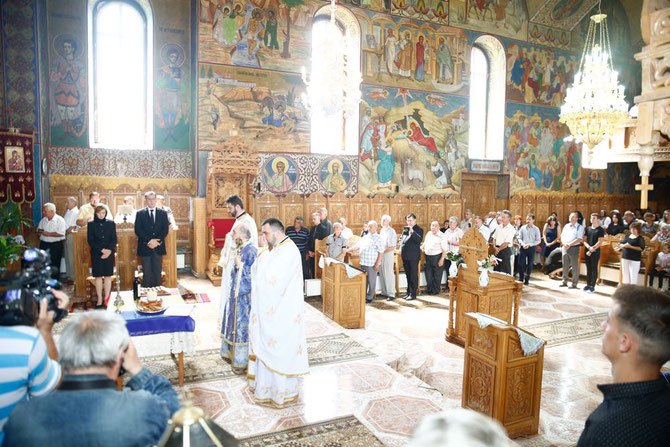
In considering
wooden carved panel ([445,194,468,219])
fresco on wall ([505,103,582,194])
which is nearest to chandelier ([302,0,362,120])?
wooden carved panel ([445,194,468,219])

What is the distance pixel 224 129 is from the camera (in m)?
11.9

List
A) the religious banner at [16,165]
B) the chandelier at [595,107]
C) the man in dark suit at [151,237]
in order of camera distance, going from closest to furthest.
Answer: the man in dark suit at [151,237]
the religious banner at [16,165]
the chandelier at [595,107]

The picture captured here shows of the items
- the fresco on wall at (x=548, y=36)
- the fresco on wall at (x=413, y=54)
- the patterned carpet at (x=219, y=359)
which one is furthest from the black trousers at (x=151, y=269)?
the fresco on wall at (x=548, y=36)

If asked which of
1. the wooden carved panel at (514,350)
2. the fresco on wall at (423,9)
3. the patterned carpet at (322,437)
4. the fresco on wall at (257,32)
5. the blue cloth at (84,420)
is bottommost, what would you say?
the patterned carpet at (322,437)

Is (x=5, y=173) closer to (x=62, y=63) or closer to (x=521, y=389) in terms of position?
(x=62, y=63)

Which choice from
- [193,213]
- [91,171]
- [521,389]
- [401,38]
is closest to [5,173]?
[91,171]

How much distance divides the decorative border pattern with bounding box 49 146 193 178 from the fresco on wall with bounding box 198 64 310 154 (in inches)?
37.9

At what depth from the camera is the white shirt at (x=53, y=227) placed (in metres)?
9.55

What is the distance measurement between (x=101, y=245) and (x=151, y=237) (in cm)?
89

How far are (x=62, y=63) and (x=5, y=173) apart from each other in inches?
129

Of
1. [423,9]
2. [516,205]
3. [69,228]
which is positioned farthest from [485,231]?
[69,228]

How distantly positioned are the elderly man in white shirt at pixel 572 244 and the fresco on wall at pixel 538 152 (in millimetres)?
4879

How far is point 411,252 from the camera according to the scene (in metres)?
10.2

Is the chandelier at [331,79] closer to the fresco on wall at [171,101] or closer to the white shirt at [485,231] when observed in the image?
the fresco on wall at [171,101]
